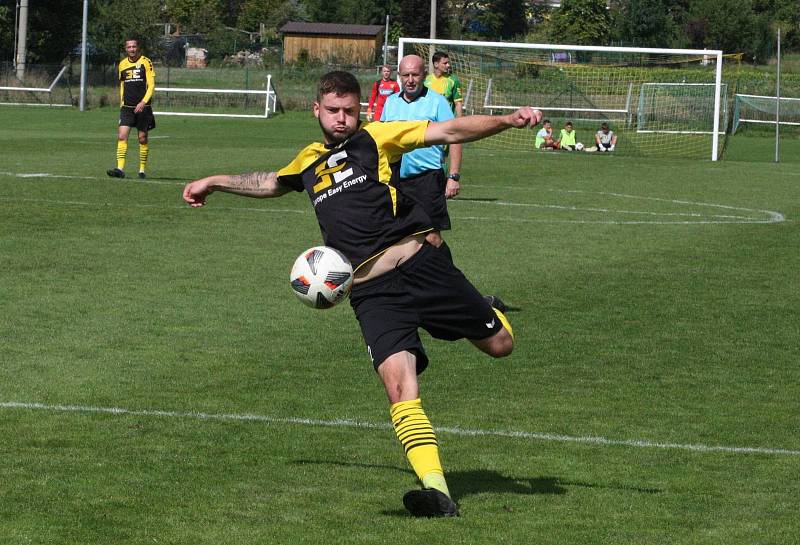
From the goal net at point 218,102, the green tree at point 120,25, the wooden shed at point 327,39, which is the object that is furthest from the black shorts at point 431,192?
the wooden shed at point 327,39

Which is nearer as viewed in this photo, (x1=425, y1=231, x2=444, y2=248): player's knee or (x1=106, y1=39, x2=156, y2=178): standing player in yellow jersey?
(x1=425, y1=231, x2=444, y2=248): player's knee

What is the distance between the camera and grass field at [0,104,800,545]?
18.4 ft

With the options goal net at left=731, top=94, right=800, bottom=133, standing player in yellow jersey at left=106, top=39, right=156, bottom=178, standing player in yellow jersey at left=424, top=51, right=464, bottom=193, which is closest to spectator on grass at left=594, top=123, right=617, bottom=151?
goal net at left=731, top=94, right=800, bottom=133

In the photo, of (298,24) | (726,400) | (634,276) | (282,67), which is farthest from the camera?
(298,24)

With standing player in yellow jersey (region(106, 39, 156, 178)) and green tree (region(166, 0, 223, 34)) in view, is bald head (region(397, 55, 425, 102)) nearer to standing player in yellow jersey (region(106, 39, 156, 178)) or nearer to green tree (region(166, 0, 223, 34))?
standing player in yellow jersey (region(106, 39, 156, 178))

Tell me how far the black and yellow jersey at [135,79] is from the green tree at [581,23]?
228ft

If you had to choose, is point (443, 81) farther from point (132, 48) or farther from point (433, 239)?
point (433, 239)

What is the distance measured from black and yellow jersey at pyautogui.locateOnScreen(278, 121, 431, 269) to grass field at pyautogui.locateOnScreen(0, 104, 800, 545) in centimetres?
104

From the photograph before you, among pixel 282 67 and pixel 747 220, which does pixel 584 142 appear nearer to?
pixel 747 220

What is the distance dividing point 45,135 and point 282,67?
45.0m

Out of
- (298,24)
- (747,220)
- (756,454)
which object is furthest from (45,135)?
(298,24)

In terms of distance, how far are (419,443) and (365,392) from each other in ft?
7.85

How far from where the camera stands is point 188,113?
5016 cm

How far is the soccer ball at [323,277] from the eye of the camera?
612 cm
